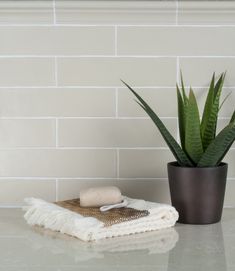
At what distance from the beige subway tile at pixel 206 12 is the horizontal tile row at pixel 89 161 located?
1.04 ft

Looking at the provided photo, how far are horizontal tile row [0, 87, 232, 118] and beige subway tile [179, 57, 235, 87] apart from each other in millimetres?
22

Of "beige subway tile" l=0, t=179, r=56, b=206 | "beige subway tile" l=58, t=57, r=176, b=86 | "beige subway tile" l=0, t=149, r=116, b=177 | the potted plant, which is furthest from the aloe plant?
"beige subway tile" l=0, t=179, r=56, b=206

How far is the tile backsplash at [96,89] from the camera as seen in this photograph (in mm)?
1214

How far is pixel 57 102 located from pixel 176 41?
32cm

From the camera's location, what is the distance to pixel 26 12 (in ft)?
3.95

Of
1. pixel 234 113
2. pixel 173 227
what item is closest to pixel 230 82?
pixel 234 113

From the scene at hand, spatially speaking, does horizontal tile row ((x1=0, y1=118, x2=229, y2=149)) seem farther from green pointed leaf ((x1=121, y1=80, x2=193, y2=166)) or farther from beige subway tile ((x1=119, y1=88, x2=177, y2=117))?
green pointed leaf ((x1=121, y1=80, x2=193, y2=166))

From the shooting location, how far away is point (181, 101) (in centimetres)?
112

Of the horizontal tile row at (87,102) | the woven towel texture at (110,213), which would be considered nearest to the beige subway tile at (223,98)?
the horizontal tile row at (87,102)

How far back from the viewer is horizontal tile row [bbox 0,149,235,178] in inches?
48.5

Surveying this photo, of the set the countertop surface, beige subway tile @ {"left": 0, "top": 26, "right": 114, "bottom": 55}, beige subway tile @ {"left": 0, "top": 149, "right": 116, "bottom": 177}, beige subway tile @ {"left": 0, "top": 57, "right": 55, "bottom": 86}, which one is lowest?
the countertop surface

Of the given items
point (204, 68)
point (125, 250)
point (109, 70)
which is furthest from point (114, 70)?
point (125, 250)

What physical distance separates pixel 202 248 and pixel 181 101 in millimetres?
355

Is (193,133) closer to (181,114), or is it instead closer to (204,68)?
(181,114)
